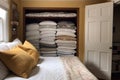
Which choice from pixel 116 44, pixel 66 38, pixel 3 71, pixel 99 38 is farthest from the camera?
pixel 116 44

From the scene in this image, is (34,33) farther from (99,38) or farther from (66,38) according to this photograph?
(99,38)

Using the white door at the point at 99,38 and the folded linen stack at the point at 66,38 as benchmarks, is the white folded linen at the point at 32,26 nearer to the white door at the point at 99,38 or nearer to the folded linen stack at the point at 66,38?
the folded linen stack at the point at 66,38

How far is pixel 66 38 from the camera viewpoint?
4199 mm

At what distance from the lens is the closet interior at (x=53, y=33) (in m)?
4.19

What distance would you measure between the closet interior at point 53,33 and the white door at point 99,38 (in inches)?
14.0

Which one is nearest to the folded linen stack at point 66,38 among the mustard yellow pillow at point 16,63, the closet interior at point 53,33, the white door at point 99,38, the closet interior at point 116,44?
the closet interior at point 53,33

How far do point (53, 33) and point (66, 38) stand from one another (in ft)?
1.12

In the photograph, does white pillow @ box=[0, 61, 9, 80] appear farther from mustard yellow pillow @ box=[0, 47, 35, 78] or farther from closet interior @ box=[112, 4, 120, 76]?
closet interior @ box=[112, 4, 120, 76]

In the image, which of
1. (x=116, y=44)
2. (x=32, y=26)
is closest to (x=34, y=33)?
(x=32, y=26)

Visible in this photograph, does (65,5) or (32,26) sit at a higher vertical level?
(65,5)

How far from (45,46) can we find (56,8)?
987mm

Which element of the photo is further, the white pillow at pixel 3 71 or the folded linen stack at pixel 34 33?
the folded linen stack at pixel 34 33

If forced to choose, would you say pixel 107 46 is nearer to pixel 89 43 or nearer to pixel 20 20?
pixel 89 43

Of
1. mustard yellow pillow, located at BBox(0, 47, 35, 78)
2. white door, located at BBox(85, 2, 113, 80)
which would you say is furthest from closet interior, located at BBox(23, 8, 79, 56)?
mustard yellow pillow, located at BBox(0, 47, 35, 78)
